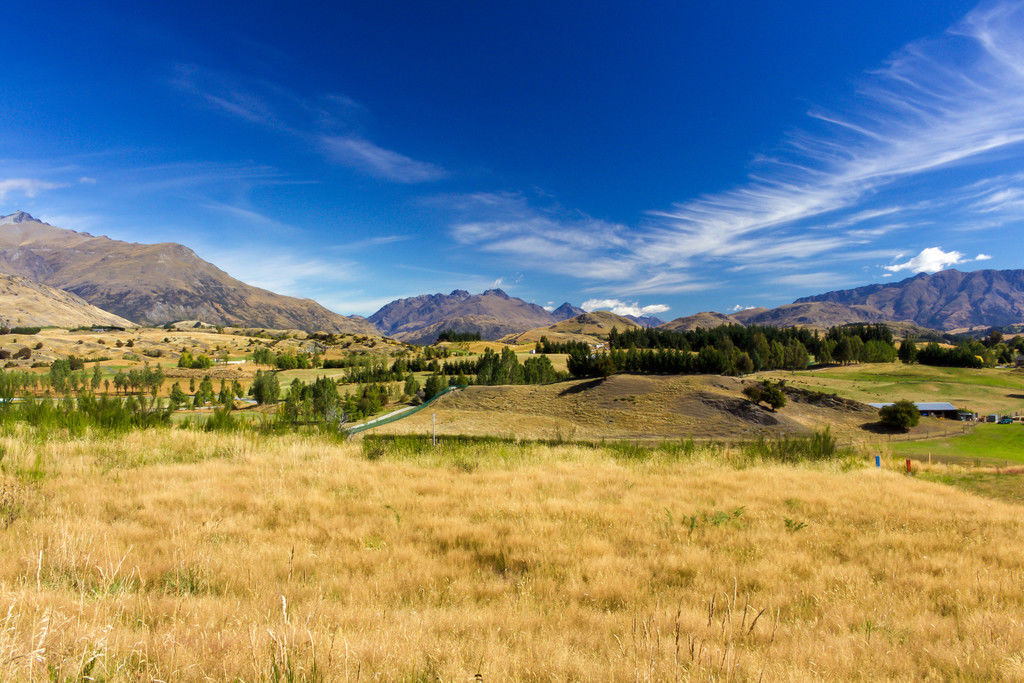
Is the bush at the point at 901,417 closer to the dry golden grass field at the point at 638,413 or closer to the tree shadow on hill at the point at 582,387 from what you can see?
the dry golden grass field at the point at 638,413

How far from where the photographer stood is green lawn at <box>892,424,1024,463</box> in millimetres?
38250

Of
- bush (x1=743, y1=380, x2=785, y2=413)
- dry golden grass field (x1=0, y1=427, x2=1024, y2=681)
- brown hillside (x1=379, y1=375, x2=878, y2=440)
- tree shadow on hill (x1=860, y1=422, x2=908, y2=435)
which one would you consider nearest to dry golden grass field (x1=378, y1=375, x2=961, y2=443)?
brown hillside (x1=379, y1=375, x2=878, y2=440)

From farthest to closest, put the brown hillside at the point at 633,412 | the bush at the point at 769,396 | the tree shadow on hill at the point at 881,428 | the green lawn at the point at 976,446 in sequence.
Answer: the bush at the point at 769,396, the tree shadow on hill at the point at 881,428, the brown hillside at the point at 633,412, the green lawn at the point at 976,446

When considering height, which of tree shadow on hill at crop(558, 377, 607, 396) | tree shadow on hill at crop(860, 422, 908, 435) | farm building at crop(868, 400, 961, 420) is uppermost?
tree shadow on hill at crop(558, 377, 607, 396)

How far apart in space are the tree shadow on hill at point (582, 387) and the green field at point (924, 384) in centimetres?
4280

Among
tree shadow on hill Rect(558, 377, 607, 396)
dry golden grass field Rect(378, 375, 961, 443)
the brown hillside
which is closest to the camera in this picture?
dry golden grass field Rect(378, 375, 961, 443)

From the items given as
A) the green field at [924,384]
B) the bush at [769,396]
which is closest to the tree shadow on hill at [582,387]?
the bush at [769,396]

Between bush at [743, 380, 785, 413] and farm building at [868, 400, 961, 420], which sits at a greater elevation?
bush at [743, 380, 785, 413]

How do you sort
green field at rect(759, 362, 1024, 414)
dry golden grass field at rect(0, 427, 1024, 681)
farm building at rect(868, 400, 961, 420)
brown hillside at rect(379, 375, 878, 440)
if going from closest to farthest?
dry golden grass field at rect(0, 427, 1024, 681) < brown hillside at rect(379, 375, 878, 440) < farm building at rect(868, 400, 961, 420) < green field at rect(759, 362, 1024, 414)

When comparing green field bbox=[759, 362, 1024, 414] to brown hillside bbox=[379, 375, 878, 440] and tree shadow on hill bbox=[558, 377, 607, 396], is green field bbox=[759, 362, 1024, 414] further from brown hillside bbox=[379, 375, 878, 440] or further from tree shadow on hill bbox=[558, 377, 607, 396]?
tree shadow on hill bbox=[558, 377, 607, 396]

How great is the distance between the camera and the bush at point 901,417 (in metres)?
55.8

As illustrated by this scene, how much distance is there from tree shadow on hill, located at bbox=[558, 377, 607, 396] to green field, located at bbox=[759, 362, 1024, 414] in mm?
42801

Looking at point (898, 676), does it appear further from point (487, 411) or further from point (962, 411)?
point (962, 411)

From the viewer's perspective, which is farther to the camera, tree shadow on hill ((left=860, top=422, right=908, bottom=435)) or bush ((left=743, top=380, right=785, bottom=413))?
bush ((left=743, top=380, right=785, bottom=413))
